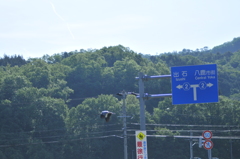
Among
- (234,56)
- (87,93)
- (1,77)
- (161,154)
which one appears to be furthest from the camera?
(234,56)

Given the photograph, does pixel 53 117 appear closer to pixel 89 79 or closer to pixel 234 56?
pixel 89 79

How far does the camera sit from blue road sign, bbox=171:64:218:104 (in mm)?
17219

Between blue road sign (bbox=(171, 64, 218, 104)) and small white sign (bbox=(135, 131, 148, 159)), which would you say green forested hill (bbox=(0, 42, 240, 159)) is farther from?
blue road sign (bbox=(171, 64, 218, 104))

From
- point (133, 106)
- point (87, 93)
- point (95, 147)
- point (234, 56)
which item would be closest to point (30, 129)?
point (95, 147)

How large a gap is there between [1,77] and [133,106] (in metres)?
23.4

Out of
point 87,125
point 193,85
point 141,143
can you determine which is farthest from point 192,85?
point 87,125

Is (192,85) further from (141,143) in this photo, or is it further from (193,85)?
(141,143)

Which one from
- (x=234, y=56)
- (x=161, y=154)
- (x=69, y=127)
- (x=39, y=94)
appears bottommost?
(x=161, y=154)

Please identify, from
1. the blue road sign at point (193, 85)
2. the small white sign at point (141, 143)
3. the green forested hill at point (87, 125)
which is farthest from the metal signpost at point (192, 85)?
the green forested hill at point (87, 125)

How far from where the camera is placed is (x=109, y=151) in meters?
63.5

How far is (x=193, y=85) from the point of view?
17203 mm

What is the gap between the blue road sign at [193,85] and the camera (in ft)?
56.5

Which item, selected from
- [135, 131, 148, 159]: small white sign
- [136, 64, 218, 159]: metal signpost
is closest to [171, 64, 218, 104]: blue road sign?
[136, 64, 218, 159]: metal signpost

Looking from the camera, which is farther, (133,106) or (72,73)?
(72,73)
